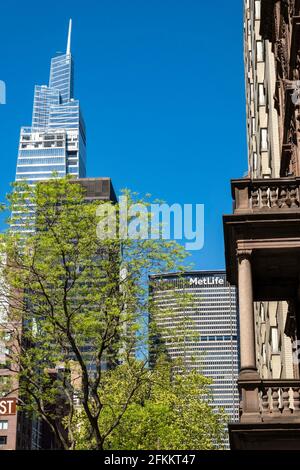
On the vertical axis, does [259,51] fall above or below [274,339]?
above

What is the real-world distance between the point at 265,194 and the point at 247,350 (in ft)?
13.3

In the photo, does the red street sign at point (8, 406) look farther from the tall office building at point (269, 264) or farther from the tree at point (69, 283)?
the tree at point (69, 283)

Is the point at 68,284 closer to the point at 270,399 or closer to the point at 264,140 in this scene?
the point at 270,399

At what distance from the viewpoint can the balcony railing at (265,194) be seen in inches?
740

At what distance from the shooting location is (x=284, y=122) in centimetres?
2758

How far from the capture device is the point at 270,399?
16656mm

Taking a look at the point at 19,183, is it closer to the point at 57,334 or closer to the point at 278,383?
the point at 57,334

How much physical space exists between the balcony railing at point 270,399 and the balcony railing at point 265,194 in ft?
14.5

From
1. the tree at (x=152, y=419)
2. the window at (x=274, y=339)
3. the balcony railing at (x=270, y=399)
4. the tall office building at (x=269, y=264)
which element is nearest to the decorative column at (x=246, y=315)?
the tall office building at (x=269, y=264)

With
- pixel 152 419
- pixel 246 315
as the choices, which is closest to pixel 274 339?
pixel 152 419

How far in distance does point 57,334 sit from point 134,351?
3398mm

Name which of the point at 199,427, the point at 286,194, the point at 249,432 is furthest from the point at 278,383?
the point at 199,427

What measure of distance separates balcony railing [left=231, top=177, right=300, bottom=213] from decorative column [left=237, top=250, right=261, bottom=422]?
1258mm

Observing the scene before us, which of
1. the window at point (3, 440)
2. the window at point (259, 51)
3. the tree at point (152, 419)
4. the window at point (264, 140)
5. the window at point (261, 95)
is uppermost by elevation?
the window at point (259, 51)
